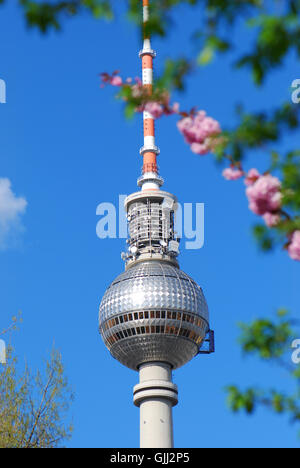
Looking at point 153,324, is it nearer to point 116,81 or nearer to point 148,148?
point 148,148

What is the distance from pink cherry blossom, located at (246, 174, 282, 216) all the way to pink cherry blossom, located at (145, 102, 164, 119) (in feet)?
10.00

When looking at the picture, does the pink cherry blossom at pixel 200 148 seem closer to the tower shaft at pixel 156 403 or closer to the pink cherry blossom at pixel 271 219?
the pink cherry blossom at pixel 271 219

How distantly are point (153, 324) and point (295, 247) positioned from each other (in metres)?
114

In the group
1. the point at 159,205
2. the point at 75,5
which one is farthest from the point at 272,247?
the point at 159,205

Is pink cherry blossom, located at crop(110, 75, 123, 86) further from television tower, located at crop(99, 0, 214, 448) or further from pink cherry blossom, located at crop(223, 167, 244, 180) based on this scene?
television tower, located at crop(99, 0, 214, 448)

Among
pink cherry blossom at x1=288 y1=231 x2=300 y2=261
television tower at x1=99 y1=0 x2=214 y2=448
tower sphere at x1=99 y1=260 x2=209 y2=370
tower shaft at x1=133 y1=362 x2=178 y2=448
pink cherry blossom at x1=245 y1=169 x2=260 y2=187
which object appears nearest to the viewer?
pink cherry blossom at x1=288 y1=231 x2=300 y2=261

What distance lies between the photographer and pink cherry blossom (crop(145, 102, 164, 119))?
748 inches

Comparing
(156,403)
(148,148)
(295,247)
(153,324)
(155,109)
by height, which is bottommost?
(295,247)

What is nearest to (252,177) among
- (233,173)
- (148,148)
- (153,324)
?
(233,173)

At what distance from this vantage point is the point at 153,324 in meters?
→ 130

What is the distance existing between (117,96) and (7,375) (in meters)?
39.6

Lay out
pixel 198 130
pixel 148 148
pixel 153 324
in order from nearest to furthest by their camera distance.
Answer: pixel 198 130 → pixel 153 324 → pixel 148 148

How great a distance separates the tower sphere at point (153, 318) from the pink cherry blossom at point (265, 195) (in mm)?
113211

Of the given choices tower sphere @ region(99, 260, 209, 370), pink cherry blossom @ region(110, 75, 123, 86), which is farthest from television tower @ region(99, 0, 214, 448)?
pink cherry blossom @ region(110, 75, 123, 86)
